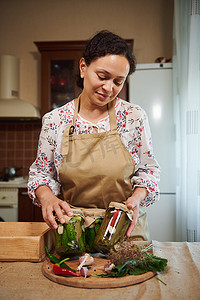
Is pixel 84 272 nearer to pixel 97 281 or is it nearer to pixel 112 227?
pixel 97 281

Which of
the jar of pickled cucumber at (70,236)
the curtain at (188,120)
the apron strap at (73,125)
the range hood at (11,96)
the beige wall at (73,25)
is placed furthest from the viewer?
the beige wall at (73,25)

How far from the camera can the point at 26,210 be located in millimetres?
2953

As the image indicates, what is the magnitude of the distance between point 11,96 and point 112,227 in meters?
2.85

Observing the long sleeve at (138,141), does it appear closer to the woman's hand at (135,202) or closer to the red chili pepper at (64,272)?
the woman's hand at (135,202)

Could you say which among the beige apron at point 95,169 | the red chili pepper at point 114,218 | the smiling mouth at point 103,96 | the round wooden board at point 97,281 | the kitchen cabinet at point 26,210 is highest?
the smiling mouth at point 103,96

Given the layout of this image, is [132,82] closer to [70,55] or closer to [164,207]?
[70,55]

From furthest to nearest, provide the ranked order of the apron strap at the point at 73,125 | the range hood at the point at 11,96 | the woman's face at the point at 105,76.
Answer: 1. the range hood at the point at 11,96
2. the apron strap at the point at 73,125
3. the woman's face at the point at 105,76

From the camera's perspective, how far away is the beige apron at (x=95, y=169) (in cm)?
114

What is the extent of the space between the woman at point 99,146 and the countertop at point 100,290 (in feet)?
0.67

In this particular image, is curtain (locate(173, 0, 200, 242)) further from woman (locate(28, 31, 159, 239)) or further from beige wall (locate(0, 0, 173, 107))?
woman (locate(28, 31, 159, 239))

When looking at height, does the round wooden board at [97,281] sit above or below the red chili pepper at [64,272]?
below

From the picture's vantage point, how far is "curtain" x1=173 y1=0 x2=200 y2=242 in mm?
2262

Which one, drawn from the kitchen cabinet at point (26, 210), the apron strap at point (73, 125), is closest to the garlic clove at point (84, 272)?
the apron strap at point (73, 125)

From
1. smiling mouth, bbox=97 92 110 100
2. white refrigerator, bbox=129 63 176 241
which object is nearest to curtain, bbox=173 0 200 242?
white refrigerator, bbox=129 63 176 241
